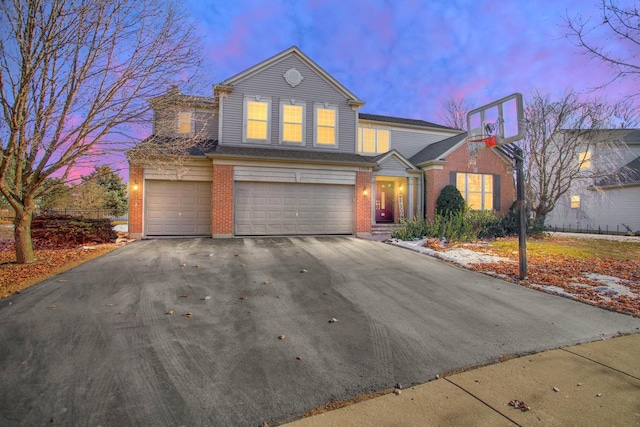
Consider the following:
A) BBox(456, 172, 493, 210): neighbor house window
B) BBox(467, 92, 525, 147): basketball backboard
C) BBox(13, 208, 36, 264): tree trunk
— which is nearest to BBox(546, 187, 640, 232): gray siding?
BBox(456, 172, 493, 210): neighbor house window

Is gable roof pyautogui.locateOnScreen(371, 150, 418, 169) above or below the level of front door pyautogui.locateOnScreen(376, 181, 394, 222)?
above

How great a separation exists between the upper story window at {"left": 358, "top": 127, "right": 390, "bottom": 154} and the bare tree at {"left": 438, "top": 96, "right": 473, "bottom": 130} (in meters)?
17.7

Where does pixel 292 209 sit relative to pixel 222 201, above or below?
below

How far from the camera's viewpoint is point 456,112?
31406mm

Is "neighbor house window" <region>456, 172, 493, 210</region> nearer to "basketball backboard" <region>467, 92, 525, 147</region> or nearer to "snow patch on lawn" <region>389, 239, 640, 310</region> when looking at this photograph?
"snow patch on lawn" <region>389, 239, 640, 310</region>

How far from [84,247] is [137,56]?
251 inches

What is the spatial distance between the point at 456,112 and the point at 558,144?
17.8 meters

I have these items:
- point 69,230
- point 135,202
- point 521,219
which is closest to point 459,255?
point 521,219

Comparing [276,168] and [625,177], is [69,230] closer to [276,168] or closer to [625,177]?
[276,168]

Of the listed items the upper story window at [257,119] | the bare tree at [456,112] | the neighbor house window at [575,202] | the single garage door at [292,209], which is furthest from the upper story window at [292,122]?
the bare tree at [456,112]

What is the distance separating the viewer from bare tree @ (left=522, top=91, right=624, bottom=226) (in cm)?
1445

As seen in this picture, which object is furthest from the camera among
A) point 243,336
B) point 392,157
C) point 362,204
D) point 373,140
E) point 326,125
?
point 373,140

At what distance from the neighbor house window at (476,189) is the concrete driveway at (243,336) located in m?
9.78

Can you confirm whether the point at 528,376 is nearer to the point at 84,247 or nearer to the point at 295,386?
the point at 295,386
